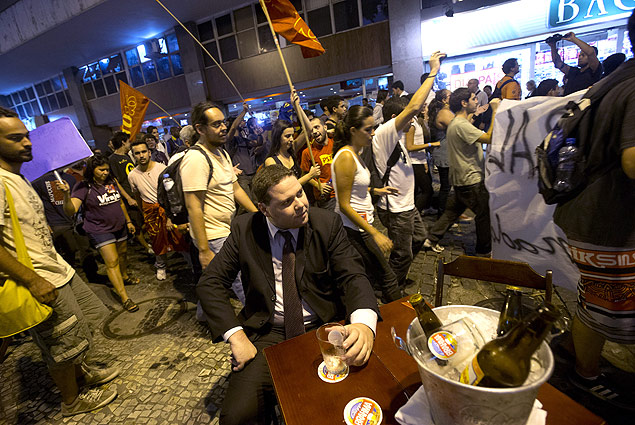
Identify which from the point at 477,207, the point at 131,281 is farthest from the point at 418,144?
the point at 131,281

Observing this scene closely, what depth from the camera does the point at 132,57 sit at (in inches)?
688

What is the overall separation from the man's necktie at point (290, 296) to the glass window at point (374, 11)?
41.2 feet

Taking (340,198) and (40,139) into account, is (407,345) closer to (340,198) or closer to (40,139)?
(340,198)

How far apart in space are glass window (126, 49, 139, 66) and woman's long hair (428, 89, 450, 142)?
18.6m

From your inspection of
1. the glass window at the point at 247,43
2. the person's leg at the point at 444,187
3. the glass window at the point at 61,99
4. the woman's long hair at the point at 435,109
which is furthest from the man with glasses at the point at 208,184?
the glass window at the point at 61,99

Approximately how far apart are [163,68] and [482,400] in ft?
66.1

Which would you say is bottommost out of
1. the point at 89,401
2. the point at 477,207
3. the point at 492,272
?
the point at 89,401

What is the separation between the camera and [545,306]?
72 centimetres

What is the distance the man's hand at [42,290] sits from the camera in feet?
6.38

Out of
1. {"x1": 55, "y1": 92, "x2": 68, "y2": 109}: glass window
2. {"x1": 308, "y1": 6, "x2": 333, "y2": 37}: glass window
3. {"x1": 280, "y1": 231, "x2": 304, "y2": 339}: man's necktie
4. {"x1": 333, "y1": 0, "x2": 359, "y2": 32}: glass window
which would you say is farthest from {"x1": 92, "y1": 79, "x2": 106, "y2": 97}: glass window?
{"x1": 280, "y1": 231, "x2": 304, "y2": 339}: man's necktie

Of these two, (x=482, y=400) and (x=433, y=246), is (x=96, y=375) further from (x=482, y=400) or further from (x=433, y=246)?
(x=433, y=246)

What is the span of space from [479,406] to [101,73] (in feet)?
80.9

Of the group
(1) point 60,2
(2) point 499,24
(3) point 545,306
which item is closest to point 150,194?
(3) point 545,306

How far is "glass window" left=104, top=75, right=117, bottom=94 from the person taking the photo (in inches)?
724
